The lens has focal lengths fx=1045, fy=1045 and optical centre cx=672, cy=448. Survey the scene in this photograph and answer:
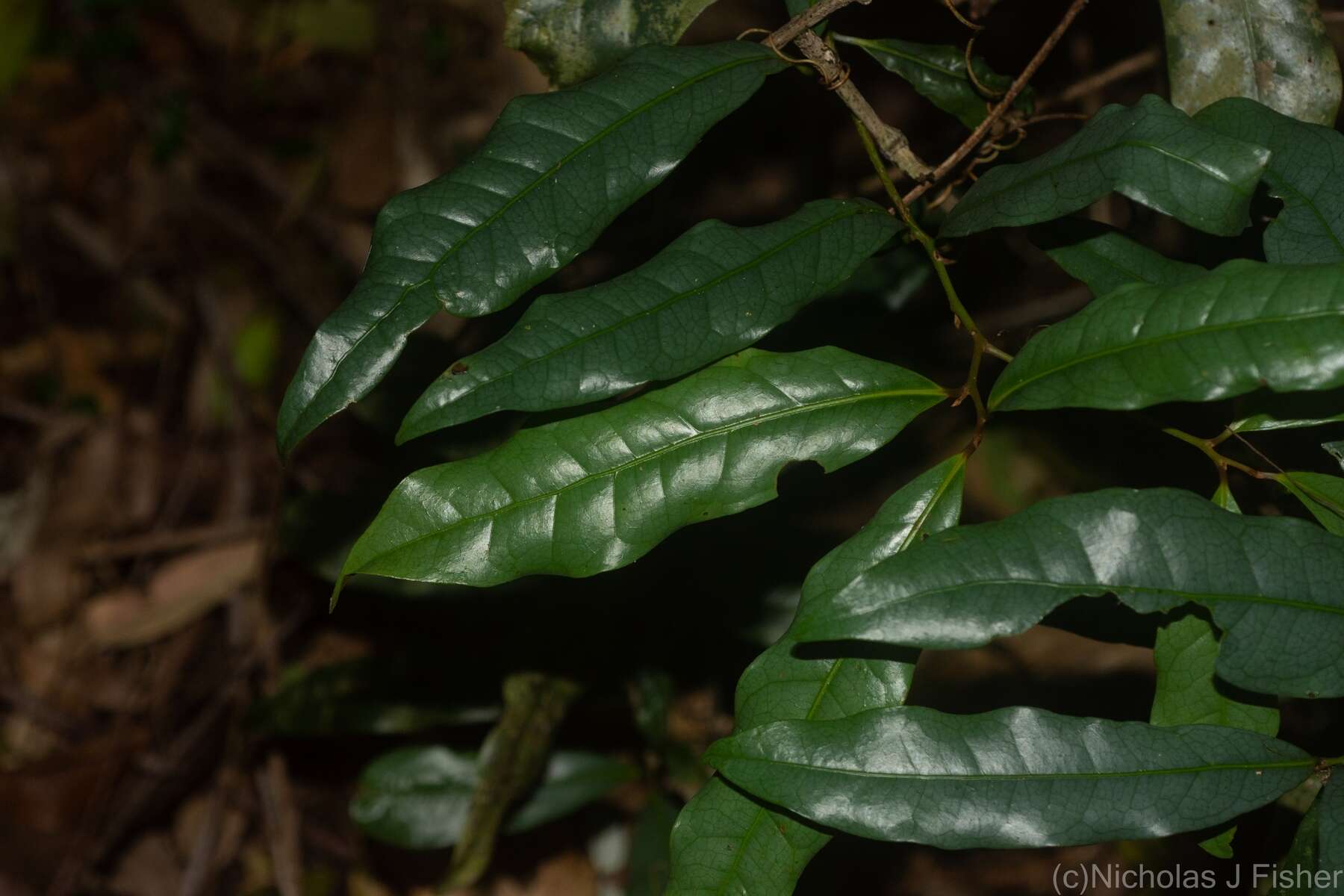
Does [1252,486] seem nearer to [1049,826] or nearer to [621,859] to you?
[1049,826]

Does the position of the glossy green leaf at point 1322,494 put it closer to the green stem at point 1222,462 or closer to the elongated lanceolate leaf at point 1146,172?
the green stem at point 1222,462

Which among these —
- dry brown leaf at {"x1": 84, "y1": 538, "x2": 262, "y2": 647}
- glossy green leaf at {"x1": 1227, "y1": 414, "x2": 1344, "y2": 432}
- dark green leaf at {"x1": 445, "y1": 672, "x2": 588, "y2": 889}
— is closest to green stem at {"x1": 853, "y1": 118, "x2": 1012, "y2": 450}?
Answer: glossy green leaf at {"x1": 1227, "y1": 414, "x2": 1344, "y2": 432}

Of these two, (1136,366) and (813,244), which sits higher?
(813,244)

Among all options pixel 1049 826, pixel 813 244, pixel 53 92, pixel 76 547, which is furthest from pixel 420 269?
pixel 53 92

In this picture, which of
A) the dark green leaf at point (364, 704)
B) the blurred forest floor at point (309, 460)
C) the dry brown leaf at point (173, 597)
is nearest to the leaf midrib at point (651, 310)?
the blurred forest floor at point (309, 460)

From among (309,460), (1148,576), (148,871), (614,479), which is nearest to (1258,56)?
(1148,576)

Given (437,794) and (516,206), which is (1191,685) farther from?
(437,794)
